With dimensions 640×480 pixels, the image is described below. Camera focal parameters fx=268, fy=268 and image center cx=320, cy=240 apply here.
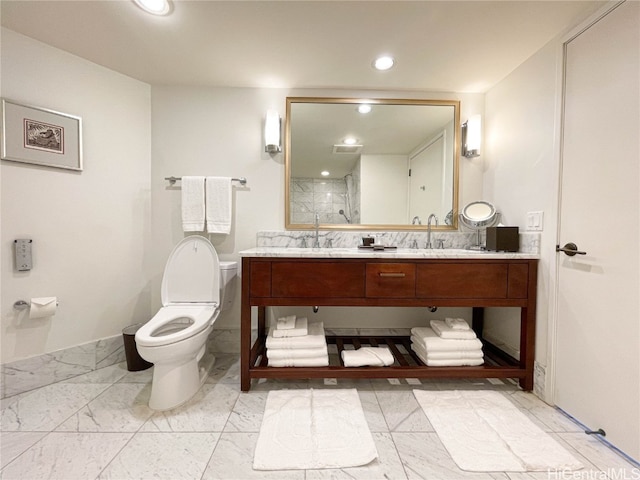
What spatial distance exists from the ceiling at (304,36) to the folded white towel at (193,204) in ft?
2.51

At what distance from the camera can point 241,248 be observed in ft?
6.92

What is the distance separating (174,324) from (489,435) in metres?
1.85

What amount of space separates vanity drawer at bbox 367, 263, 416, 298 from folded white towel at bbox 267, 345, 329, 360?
46 centimetres

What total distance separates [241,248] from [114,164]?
1.08 m

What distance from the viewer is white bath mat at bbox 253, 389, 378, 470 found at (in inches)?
44.4

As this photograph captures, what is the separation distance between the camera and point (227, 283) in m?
1.93

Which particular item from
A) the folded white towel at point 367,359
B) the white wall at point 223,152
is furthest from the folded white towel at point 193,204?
the folded white towel at point 367,359

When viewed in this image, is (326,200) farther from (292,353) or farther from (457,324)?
(457,324)

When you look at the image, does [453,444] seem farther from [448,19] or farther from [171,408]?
[448,19]

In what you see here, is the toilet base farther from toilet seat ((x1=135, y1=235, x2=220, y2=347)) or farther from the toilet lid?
the toilet lid

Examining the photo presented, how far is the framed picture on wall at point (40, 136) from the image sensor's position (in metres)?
1.54

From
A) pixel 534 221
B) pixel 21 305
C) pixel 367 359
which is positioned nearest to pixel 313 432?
pixel 367 359

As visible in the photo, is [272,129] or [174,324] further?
[272,129]

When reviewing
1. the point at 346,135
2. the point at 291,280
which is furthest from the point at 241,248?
the point at 346,135
